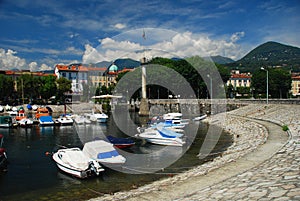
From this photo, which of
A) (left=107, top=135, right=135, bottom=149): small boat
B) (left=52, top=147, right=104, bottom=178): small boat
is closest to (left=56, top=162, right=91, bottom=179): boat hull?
(left=52, top=147, right=104, bottom=178): small boat

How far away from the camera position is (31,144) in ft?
102

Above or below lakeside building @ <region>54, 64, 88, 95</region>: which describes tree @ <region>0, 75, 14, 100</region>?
below

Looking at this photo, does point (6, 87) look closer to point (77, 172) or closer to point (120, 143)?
point (120, 143)

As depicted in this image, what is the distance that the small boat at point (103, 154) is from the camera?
66.0 feet

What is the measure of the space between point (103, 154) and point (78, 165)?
2.59 metres

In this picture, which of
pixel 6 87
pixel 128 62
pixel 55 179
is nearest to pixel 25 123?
pixel 55 179

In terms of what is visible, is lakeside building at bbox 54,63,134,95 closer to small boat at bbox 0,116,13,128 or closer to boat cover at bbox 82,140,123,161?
small boat at bbox 0,116,13,128

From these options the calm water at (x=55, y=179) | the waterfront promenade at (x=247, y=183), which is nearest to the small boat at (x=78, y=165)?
the calm water at (x=55, y=179)

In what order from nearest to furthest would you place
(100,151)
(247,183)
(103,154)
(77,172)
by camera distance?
(247,183) < (77,172) < (103,154) < (100,151)

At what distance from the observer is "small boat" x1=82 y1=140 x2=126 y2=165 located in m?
20.1

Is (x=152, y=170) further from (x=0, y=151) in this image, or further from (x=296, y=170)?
(x=0, y=151)

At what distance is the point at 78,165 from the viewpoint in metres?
18.4

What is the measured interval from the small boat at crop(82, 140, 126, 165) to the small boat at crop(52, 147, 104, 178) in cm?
94

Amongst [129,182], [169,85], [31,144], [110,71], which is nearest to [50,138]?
[31,144]
